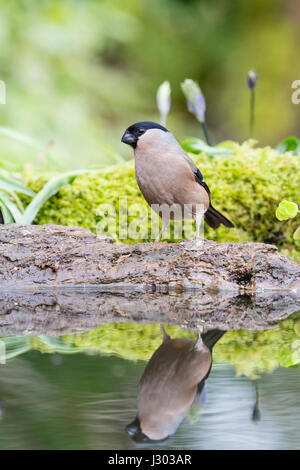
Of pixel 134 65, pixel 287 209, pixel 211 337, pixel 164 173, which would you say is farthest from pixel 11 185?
pixel 134 65

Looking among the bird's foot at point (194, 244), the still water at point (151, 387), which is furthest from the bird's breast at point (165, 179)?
the still water at point (151, 387)

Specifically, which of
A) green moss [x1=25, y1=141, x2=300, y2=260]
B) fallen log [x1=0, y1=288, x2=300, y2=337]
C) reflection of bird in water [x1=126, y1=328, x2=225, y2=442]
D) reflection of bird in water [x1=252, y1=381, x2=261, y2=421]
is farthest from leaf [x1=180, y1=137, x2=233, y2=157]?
reflection of bird in water [x1=252, y1=381, x2=261, y2=421]

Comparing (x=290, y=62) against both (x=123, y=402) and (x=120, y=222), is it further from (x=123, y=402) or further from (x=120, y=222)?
(x=123, y=402)

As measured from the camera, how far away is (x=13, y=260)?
123 inches

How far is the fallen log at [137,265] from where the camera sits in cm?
299

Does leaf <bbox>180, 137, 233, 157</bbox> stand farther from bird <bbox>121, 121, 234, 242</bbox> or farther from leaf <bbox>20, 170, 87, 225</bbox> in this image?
bird <bbox>121, 121, 234, 242</bbox>

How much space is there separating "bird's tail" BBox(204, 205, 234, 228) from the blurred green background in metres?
3.30

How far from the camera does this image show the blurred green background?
24.0 feet

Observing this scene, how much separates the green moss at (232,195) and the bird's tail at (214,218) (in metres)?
0.36

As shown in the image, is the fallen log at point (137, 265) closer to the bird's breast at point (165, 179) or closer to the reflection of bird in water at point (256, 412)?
the bird's breast at point (165, 179)

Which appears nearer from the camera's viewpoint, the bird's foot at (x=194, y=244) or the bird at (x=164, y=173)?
the bird's foot at (x=194, y=244)

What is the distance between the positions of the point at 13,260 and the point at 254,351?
158 centimetres

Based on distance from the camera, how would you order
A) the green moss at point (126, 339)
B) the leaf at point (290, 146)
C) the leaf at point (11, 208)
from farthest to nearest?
the leaf at point (290, 146) < the leaf at point (11, 208) < the green moss at point (126, 339)
